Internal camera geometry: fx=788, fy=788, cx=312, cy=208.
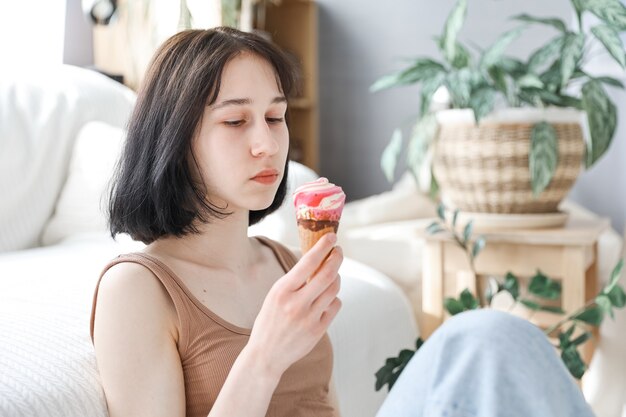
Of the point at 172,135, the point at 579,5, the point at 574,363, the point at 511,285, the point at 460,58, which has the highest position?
the point at 579,5

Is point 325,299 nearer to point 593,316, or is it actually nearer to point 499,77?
point 593,316

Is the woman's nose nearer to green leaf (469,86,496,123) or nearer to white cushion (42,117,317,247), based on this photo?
white cushion (42,117,317,247)

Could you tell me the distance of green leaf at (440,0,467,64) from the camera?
5.80 feet

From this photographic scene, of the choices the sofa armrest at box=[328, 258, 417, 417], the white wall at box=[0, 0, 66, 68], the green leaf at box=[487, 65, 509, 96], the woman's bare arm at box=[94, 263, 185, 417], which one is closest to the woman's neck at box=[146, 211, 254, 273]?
the woman's bare arm at box=[94, 263, 185, 417]

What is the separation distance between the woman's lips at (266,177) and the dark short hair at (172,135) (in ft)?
0.22

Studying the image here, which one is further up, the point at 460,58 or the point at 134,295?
the point at 460,58

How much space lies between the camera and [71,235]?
5.35 ft

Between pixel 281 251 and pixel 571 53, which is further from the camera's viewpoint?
pixel 571 53

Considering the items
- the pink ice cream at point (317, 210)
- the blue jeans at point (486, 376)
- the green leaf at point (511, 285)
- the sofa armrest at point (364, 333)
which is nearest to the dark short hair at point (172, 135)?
the pink ice cream at point (317, 210)

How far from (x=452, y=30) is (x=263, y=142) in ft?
3.48

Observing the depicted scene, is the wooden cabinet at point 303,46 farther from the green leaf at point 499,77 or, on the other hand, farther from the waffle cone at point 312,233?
the waffle cone at point 312,233

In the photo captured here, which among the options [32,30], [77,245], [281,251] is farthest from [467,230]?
[32,30]

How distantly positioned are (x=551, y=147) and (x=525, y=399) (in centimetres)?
94

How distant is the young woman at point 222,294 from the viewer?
0.76 meters
